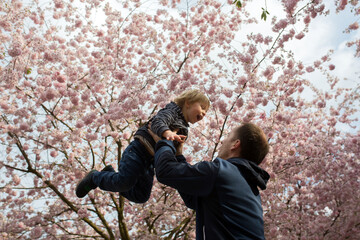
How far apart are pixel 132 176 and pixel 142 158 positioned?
0.17 metres

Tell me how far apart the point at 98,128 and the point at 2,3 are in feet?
10.6

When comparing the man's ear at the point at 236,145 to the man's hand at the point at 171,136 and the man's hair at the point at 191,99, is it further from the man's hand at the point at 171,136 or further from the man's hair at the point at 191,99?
the man's hair at the point at 191,99

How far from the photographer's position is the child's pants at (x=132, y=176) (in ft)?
8.13

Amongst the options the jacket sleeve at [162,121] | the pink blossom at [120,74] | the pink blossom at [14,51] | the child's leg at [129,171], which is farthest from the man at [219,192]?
the pink blossom at [14,51]

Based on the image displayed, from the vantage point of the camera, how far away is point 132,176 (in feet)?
8.10

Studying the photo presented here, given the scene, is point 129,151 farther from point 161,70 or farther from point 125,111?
point 161,70

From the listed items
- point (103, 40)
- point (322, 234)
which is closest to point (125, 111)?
point (103, 40)

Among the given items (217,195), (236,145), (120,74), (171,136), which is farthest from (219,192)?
(120,74)

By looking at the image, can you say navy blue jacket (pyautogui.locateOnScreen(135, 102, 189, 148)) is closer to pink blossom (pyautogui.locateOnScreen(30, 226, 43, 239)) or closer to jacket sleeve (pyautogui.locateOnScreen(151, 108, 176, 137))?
jacket sleeve (pyautogui.locateOnScreen(151, 108, 176, 137))

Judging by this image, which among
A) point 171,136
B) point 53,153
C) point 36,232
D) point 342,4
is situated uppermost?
point 53,153

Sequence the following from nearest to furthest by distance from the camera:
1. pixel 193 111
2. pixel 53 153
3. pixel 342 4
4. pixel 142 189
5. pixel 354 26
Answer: pixel 142 189 < pixel 193 111 < pixel 342 4 < pixel 354 26 < pixel 53 153

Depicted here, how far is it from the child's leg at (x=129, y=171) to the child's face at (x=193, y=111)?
1.62ft

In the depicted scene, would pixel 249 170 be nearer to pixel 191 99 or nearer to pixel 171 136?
pixel 171 136

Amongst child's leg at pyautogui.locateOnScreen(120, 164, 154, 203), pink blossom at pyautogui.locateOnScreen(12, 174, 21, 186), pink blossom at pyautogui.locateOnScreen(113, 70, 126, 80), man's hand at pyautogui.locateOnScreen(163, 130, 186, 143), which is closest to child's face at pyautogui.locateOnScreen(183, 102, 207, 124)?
child's leg at pyautogui.locateOnScreen(120, 164, 154, 203)
